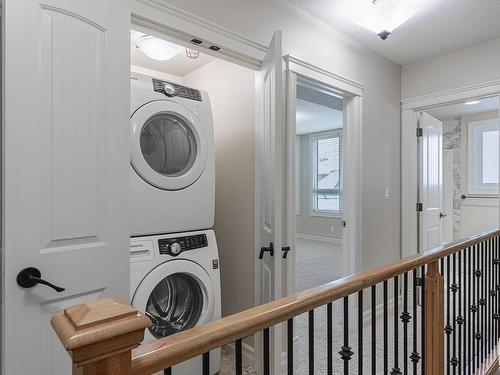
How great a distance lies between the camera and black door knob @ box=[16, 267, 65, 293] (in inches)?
44.7

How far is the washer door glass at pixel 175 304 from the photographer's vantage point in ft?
6.26

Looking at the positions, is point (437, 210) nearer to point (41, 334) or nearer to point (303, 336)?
point (303, 336)

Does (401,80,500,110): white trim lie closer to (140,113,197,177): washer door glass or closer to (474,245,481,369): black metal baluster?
(474,245,481,369): black metal baluster

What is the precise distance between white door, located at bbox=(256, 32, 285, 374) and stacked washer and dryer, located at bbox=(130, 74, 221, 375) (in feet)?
1.13

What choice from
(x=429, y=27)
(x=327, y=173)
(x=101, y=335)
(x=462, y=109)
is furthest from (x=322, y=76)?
(x=327, y=173)

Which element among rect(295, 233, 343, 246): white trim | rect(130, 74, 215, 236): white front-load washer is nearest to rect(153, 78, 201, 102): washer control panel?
rect(130, 74, 215, 236): white front-load washer

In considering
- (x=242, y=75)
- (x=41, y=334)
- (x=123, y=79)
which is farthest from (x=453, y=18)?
(x=41, y=334)

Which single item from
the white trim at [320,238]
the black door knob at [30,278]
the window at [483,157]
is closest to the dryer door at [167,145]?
the black door knob at [30,278]

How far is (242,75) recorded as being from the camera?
8.04ft

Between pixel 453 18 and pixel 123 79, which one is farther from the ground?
pixel 453 18

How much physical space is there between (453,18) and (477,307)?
205 cm

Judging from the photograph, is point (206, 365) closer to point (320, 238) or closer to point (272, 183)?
point (272, 183)

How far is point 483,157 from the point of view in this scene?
5.63 metres

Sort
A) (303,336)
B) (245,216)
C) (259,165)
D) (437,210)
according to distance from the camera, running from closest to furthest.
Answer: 1. (259,165)
2. (245,216)
3. (303,336)
4. (437,210)
